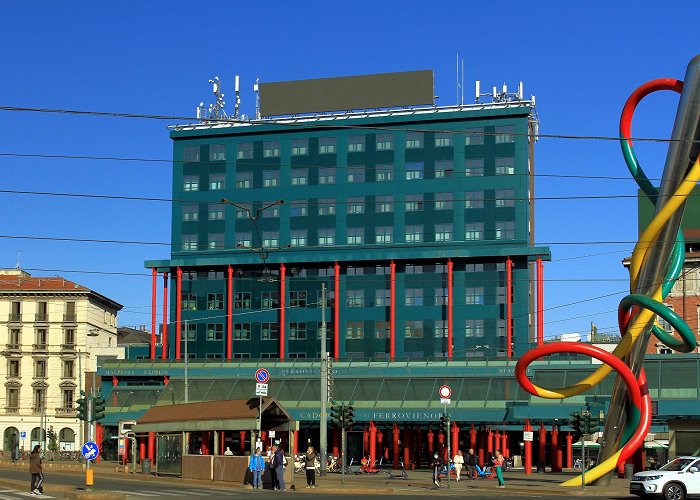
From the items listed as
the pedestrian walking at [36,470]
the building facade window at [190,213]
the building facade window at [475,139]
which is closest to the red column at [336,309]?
the building facade window at [190,213]

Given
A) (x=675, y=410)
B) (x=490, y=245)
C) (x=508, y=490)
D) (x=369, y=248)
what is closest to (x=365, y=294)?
(x=369, y=248)

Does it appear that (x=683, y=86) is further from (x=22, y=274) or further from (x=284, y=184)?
(x=22, y=274)

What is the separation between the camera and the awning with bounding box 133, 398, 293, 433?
155 ft

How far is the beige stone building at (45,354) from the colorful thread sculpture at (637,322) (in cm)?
7576

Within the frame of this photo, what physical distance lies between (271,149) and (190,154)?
7784 mm

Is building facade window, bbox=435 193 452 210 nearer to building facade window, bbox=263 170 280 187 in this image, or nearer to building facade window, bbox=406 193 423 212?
building facade window, bbox=406 193 423 212

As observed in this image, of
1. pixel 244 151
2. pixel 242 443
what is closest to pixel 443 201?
pixel 244 151

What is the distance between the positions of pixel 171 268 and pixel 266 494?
2439 inches

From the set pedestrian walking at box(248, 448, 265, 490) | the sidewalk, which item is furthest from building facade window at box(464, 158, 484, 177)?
pedestrian walking at box(248, 448, 265, 490)

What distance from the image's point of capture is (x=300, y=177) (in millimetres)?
98312

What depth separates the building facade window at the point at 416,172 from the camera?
95375 millimetres

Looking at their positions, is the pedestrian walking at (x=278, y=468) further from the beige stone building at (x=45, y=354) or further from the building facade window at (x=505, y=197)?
the beige stone building at (x=45, y=354)

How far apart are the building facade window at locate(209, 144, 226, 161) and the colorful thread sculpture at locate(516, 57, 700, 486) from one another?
60438 millimetres

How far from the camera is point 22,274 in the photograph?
5015 inches
